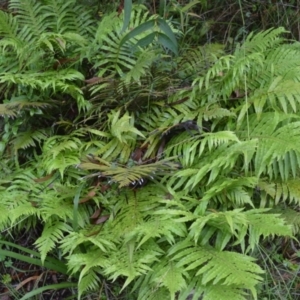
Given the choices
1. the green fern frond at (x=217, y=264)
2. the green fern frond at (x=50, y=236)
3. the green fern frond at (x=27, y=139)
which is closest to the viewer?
the green fern frond at (x=217, y=264)

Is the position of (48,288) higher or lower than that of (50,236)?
lower

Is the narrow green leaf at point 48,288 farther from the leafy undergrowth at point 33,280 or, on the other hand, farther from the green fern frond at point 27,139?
the green fern frond at point 27,139

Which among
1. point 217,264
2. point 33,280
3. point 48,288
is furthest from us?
point 33,280

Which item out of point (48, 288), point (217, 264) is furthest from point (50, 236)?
point (217, 264)

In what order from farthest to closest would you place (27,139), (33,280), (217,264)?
(27,139) < (33,280) < (217,264)

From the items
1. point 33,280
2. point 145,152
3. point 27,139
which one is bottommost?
point 33,280

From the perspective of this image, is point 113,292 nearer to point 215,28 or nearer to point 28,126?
point 28,126

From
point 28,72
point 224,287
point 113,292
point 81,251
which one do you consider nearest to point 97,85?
point 28,72

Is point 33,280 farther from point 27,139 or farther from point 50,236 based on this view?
point 27,139

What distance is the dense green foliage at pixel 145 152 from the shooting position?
2037 mm

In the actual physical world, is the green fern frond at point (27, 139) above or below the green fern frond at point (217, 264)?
above

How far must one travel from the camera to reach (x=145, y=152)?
2.51 metres

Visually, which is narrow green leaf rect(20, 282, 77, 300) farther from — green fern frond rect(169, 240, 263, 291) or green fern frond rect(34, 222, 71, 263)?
green fern frond rect(169, 240, 263, 291)

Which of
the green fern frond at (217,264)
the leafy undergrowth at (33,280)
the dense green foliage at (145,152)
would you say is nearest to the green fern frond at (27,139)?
the dense green foliage at (145,152)
